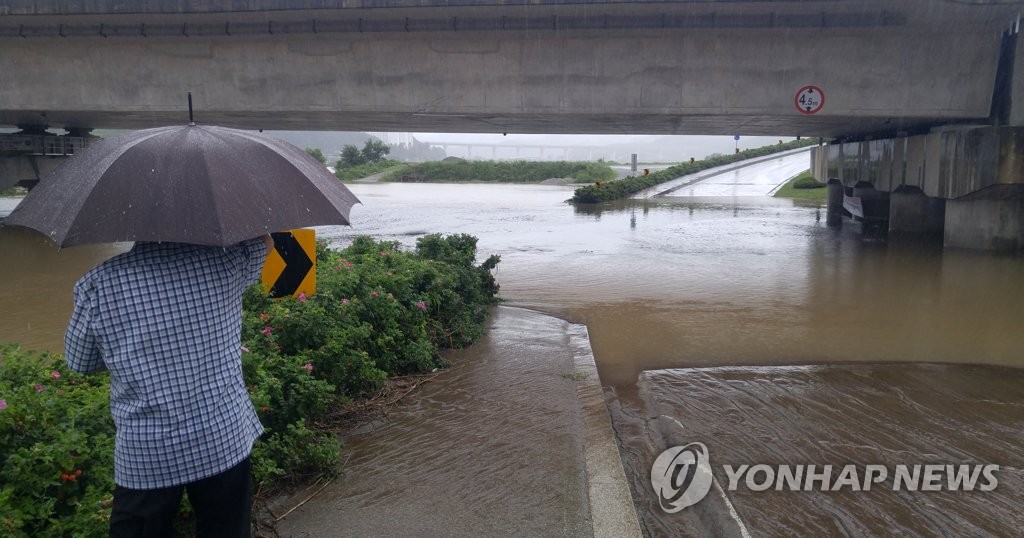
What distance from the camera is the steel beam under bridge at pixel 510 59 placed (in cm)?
1414

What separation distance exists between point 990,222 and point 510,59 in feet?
34.9

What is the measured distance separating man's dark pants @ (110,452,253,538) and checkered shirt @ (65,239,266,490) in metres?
0.06

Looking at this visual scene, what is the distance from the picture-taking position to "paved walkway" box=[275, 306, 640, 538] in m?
3.88

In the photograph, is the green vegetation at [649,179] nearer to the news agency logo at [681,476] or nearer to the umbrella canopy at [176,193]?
the news agency logo at [681,476]

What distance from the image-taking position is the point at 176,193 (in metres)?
2.62

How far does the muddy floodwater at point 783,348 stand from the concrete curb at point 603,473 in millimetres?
165

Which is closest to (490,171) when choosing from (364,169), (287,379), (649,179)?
(364,169)

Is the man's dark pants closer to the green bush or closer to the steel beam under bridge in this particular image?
the green bush

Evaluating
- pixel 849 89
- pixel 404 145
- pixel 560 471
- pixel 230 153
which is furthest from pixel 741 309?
pixel 404 145

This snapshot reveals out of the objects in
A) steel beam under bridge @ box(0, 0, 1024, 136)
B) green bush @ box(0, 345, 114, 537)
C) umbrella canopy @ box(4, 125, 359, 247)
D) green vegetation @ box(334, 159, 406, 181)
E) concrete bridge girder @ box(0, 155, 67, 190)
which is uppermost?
steel beam under bridge @ box(0, 0, 1024, 136)

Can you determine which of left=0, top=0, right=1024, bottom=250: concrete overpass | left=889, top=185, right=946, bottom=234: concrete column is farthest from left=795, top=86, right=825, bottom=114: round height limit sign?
left=889, top=185, right=946, bottom=234: concrete column

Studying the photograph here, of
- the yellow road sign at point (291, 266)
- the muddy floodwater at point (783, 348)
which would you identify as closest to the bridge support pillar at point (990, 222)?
the muddy floodwater at point (783, 348)

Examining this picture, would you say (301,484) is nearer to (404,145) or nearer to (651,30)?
(651,30)

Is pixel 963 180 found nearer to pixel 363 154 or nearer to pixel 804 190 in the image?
pixel 804 190
